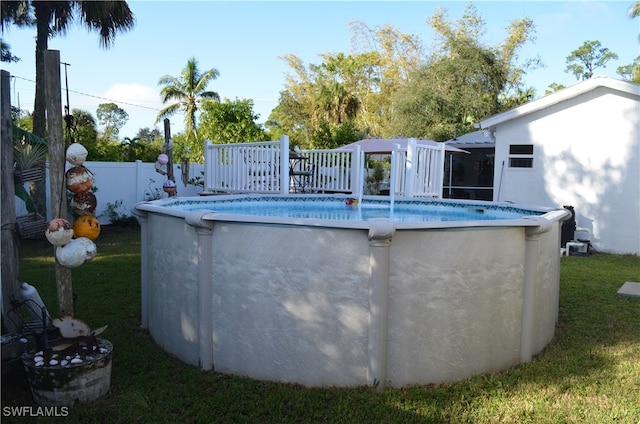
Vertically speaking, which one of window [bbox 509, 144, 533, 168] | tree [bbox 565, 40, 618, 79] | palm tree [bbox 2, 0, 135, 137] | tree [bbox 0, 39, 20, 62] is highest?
tree [bbox 565, 40, 618, 79]

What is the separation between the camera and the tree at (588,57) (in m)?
51.7

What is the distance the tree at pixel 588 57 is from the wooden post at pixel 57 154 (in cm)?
5671

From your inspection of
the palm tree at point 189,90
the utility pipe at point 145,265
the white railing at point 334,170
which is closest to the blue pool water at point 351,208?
the white railing at point 334,170

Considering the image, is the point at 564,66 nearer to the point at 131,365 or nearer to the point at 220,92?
the point at 220,92

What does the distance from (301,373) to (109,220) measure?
11.5 metres

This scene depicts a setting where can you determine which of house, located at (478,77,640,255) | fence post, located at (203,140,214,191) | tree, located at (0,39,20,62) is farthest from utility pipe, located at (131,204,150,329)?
tree, located at (0,39,20,62)

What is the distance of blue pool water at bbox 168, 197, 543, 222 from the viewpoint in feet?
24.4

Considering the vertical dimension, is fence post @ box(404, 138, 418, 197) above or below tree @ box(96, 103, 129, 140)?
below

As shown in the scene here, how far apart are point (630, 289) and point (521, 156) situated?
241 inches

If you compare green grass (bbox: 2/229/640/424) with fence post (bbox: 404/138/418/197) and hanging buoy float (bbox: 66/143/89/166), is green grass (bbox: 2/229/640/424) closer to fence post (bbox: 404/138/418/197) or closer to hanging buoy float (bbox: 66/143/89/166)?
hanging buoy float (bbox: 66/143/89/166)

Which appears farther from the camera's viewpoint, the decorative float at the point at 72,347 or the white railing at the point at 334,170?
the white railing at the point at 334,170

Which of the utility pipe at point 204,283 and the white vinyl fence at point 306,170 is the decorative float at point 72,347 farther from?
the white vinyl fence at point 306,170

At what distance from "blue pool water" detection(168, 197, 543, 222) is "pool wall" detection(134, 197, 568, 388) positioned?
3006 millimetres

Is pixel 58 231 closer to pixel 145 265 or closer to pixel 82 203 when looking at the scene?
pixel 82 203
